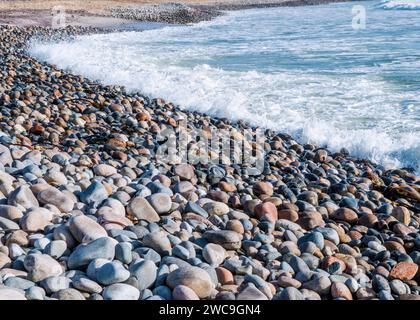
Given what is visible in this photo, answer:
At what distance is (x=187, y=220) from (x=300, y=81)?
700 centimetres

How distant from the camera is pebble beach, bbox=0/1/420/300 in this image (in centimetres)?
230

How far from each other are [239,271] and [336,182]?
2.17 metres

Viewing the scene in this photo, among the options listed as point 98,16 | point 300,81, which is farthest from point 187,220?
point 98,16

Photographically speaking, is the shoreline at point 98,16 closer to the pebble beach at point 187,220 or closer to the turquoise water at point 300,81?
the turquoise water at point 300,81

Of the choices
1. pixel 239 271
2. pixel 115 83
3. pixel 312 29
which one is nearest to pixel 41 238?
pixel 239 271

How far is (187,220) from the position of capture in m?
3.18

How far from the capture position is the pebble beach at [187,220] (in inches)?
90.7

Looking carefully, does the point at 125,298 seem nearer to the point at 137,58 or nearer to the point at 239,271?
the point at 239,271

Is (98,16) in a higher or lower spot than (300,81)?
higher

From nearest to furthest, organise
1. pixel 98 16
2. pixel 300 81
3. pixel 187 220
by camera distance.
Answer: pixel 187 220 → pixel 300 81 → pixel 98 16

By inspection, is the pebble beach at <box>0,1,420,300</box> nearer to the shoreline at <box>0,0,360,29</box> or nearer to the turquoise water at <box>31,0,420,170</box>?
the turquoise water at <box>31,0,420,170</box>

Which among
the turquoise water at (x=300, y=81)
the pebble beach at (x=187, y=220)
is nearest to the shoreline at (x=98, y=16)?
the turquoise water at (x=300, y=81)

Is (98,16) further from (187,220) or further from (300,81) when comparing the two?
(187,220)

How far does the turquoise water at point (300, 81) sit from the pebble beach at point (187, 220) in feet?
3.31
